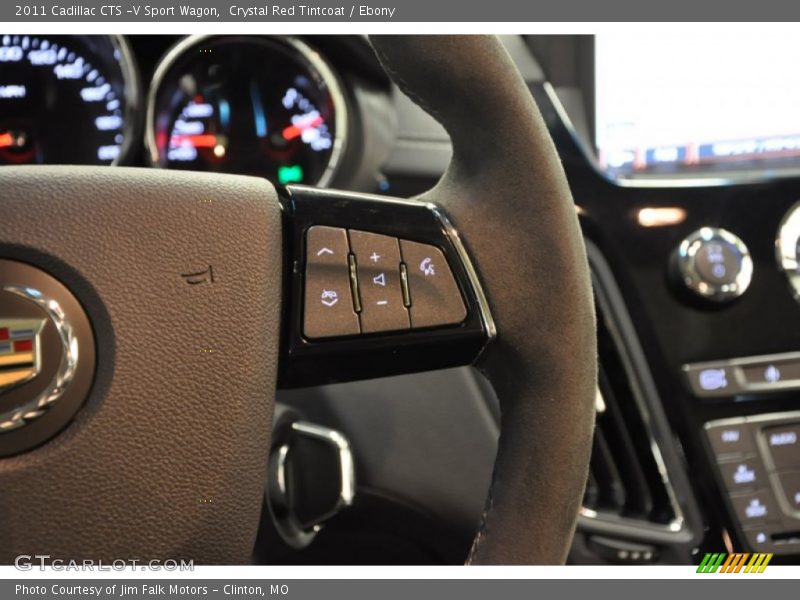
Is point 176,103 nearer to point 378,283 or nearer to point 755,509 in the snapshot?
point 378,283

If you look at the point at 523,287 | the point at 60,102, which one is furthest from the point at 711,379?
the point at 60,102

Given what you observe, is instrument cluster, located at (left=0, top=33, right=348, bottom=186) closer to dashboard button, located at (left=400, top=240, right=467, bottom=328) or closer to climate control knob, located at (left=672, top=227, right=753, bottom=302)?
climate control knob, located at (left=672, top=227, right=753, bottom=302)

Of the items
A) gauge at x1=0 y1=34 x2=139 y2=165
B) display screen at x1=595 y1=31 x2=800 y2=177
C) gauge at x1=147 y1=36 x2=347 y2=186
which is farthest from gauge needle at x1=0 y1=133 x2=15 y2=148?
display screen at x1=595 y1=31 x2=800 y2=177

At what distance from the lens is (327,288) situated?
0.51 meters

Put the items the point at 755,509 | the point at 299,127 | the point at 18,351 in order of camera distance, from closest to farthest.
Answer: the point at 18,351 < the point at 755,509 < the point at 299,127

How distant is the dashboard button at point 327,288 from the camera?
19.9 inches

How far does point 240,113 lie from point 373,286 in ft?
2.46

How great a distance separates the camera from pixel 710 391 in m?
0.95

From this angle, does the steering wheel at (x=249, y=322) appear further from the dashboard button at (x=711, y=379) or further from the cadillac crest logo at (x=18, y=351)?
the dashboard button at (x=711, y=379)

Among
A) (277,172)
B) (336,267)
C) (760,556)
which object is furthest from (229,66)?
(760,556)

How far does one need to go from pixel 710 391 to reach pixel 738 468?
0.28 feet

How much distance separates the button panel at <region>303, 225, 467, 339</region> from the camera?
0.51 metres

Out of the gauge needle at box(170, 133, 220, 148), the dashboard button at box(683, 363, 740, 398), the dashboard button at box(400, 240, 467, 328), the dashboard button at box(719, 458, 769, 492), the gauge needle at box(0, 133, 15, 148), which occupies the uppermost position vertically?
the gauge needle at box(0, 133, 15, 148)

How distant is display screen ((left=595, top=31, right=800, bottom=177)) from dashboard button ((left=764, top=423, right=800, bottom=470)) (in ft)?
0.97
